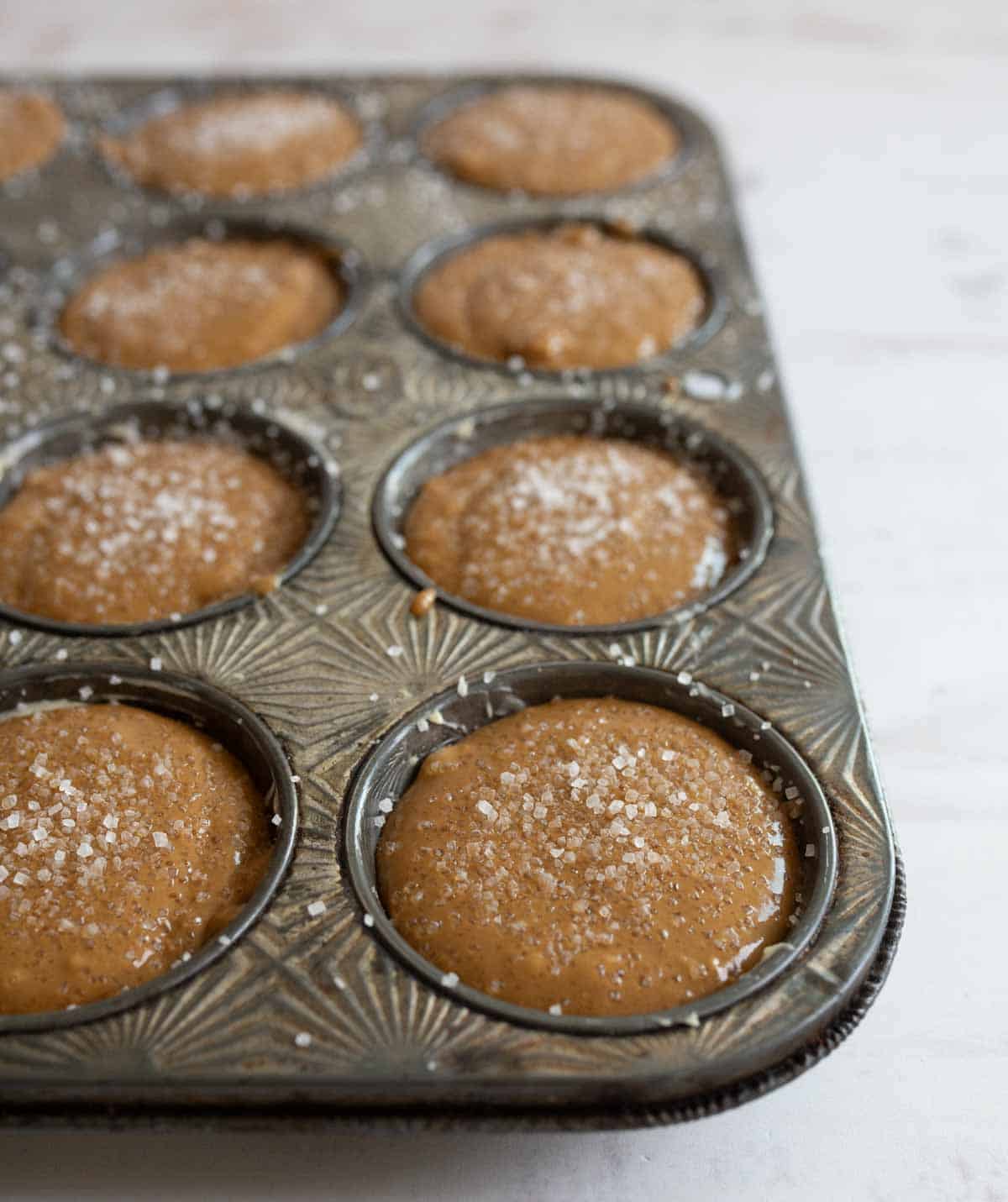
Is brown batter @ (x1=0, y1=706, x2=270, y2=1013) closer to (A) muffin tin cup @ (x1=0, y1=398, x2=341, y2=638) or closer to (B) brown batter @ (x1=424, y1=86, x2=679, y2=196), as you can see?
(A) muffin tin cup @ (x1=0, y1=398, x2=341, y2=638)

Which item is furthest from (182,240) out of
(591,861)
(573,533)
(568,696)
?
(591,861)

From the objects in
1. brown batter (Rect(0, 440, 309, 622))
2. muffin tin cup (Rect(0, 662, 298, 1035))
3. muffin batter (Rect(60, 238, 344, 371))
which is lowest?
muffin tin cup (Rect(0, 662, 298, 1035))

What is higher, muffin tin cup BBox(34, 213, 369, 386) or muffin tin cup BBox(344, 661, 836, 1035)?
muffin tin cup BBox(34, 213, 369, 386)

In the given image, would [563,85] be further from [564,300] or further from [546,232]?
[564,300]

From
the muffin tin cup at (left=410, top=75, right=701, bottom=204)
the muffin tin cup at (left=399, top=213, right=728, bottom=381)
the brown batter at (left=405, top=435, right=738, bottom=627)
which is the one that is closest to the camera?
the brown batter at (left=405, top=435, right=738, bottom=627)

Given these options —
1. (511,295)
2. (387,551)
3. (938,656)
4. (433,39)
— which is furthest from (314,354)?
(433,39)

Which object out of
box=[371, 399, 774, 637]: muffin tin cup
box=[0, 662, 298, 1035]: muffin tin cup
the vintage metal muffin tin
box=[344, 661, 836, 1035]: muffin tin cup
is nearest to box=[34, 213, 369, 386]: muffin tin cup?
the vintage metal muffin tin

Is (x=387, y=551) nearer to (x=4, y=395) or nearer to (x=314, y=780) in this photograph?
(x=314, y=780)
